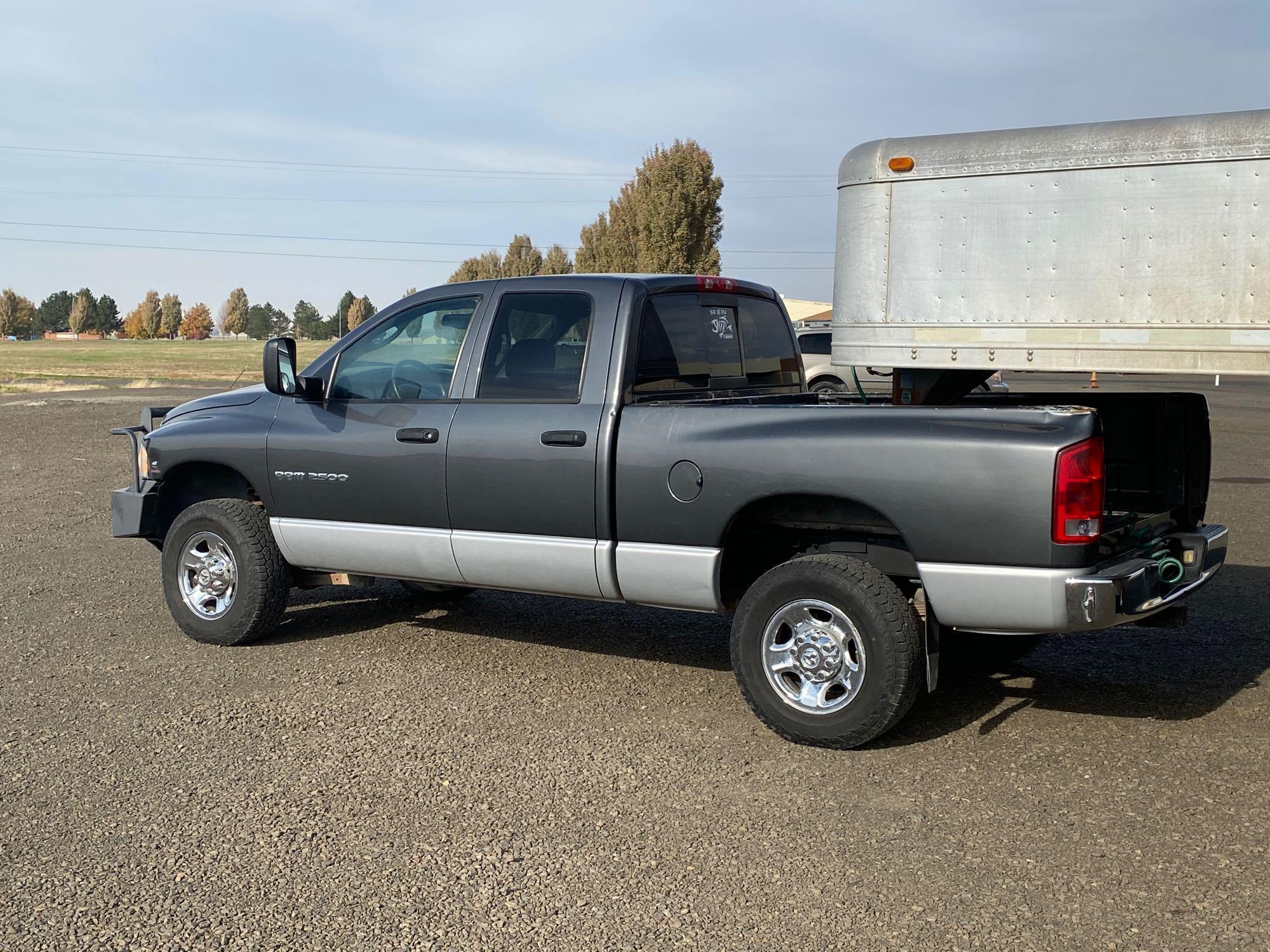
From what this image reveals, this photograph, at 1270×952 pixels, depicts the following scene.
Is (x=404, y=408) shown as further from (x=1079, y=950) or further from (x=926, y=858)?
(x=1079, y=950)

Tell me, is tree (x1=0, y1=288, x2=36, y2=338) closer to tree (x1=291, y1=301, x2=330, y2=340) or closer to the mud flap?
tree (x1=291, y1=301, x2=330, y2=340)

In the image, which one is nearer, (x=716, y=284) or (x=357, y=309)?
(x=716, y=284)

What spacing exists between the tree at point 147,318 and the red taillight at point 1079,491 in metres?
190

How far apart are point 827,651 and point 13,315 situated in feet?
649

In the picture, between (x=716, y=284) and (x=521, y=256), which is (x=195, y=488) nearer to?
(x=716, y=284)

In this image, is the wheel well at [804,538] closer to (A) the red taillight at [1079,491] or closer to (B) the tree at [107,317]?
(A) the red taillight at [1079,491]

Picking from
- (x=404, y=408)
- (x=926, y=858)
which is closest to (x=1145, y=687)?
(x=926, y=858)

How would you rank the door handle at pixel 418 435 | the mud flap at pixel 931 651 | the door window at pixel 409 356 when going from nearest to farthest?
the mud flap at pixel 931 651
the door handle at pixel 418 435
the door window at pixel 409 356

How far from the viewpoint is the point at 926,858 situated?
3951mm

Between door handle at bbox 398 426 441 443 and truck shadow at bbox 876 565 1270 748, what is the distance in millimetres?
2541

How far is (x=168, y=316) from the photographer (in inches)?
7077

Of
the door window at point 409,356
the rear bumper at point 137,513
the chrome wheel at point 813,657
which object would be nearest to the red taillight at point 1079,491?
the chrome wheel at point 813,657

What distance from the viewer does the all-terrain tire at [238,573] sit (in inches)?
256

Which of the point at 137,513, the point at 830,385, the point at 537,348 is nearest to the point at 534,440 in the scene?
the point at 537,348
